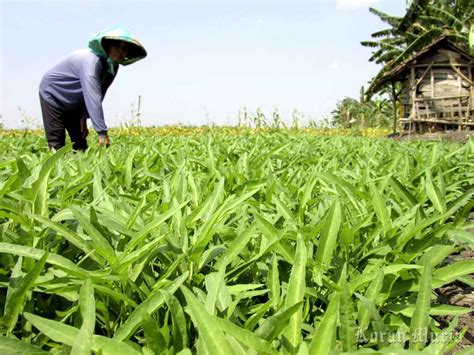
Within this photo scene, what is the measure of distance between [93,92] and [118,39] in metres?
0.62

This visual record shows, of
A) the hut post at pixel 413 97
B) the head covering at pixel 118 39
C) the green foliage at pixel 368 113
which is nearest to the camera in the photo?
the head covering at pixel 118 39

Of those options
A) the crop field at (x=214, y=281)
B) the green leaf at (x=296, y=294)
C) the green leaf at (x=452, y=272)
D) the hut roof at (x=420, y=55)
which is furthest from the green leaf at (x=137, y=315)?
the hut roof at (x=420, y=55)

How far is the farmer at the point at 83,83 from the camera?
16.0 feet

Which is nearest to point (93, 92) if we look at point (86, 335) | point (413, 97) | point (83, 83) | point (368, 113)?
point (83, 83)

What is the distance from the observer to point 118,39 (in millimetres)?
4836

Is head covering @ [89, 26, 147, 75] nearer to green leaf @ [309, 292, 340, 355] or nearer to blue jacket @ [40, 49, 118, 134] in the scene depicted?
blue jacket @ [40, 49, 118, 134]

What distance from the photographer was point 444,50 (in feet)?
98.1

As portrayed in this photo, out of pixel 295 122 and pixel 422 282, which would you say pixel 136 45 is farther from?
pixel 295 122

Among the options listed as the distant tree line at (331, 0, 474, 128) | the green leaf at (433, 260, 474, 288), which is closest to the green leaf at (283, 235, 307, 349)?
the green leaf at (433, 260, 474, 288)

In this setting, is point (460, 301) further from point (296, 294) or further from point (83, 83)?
point (83, 83)

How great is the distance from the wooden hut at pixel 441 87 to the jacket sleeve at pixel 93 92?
1075 inches

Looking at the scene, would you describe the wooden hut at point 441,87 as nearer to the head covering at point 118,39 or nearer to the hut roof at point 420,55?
the hut roof at point 420,55

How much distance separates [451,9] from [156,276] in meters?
40.0

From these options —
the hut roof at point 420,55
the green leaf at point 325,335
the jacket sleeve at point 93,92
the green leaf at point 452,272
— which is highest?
the hut roof at point 420,55
